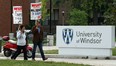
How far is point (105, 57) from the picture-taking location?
73.5ft

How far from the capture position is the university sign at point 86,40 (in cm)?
2233

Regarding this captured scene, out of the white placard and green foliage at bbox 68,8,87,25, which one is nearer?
the white placard

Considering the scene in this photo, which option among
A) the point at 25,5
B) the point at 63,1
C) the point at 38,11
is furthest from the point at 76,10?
the point at 38,11

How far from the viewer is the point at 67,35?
909 inches

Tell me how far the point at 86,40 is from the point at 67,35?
1147 millimetres

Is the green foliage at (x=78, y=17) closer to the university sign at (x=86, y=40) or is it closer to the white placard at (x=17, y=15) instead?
the white placard at (x=17, y=15)

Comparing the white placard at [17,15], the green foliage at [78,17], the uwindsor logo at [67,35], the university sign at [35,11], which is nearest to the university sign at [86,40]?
the uwindsor logo at [67,35]

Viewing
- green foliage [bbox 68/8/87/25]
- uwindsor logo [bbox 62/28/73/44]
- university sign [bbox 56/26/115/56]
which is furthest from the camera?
green foliage [bbox 68/8/87/25]

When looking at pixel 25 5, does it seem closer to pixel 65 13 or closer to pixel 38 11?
pixel 65 13

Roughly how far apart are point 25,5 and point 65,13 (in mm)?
8419

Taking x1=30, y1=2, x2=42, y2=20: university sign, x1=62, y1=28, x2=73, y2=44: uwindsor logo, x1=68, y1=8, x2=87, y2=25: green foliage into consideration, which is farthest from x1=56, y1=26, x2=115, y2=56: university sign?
x1=68, y1=8, x2=87, y2=25: green foliage

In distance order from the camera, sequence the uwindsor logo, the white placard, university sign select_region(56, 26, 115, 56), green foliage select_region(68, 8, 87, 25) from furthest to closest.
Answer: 1. green foliage select_region(68, 8, 87, 25)
2. the white placard
3. the uwindsor logo
4. university sign select_region(56, 26, 115, 56)

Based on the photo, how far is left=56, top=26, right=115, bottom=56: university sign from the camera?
2233 cm

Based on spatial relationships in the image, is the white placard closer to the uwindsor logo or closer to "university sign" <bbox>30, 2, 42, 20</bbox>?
"university sign" <bbox>30, 2, 42, 20</bbox>
